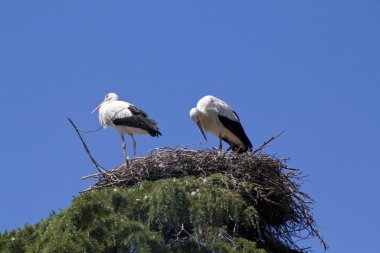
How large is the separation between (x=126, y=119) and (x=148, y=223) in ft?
14.9

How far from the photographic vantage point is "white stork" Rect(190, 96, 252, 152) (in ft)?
55.2

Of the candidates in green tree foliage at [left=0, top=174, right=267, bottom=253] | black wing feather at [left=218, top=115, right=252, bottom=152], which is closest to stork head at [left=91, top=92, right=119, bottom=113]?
black wing feather at [left=218, top=115, right=252, bottom=152]

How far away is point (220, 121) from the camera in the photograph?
16.8 metres

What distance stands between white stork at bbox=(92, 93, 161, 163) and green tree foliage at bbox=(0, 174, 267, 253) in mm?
3270

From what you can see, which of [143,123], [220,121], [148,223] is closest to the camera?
[148,223]

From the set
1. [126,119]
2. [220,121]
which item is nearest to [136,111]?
[126,119]

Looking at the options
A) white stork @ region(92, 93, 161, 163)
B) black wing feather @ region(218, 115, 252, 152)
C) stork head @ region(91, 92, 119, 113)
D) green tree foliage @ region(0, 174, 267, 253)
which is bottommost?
green tree foliage @ region(0, 174, 267, 253)

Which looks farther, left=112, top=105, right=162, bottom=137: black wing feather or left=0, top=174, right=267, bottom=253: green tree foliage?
left=112, top=105, right=162, bottom=137: black wing feather

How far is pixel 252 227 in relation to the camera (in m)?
14.0

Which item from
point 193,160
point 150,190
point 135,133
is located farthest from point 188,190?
point 135,133

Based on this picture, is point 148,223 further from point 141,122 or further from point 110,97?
point 110,97

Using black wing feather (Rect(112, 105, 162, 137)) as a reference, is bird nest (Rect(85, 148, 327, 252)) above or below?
below

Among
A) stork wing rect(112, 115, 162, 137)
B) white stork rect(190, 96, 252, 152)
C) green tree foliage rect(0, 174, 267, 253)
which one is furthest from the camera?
white stork rect(190, 96, 252, 152)

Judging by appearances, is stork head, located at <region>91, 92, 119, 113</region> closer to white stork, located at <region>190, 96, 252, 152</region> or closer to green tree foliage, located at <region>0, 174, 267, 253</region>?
white stork, located at <region>190, 96, 252, 152</region>
